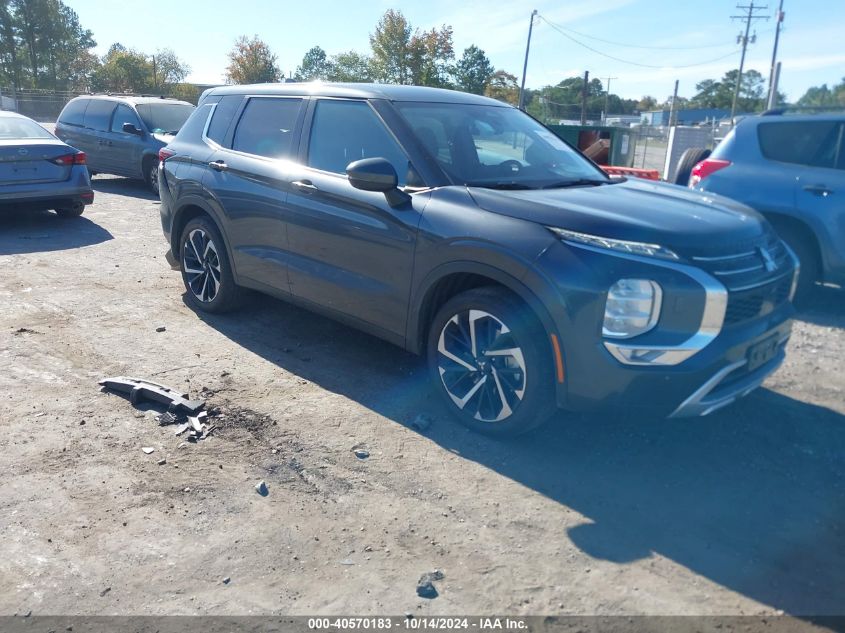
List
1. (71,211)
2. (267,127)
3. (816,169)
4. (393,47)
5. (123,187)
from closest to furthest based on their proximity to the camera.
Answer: (267,127) → (816,169) → (71,211) → (123,187) → (393,47)

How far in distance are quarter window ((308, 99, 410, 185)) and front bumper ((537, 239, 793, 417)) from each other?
1419 millimetres

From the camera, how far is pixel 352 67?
167 feet

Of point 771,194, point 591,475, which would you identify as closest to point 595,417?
point 591,475

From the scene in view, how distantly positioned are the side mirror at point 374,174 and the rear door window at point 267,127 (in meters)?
1.22

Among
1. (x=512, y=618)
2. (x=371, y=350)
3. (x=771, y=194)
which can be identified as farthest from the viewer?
(x=771, y=194)

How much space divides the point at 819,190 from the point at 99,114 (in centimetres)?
1293

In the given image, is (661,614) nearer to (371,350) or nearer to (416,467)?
(416,467)

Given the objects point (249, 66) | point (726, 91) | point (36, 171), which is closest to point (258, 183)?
point (36, 171)

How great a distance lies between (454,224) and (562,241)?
0.68 m

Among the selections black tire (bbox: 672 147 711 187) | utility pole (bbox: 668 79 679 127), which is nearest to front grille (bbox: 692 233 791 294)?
black tire (bbox: 672 147 711 187)

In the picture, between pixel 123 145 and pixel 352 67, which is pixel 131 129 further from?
pixel 352 67

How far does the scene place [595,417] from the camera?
14.3ft

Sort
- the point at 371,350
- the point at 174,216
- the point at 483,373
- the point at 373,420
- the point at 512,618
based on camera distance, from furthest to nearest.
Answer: the point at 174,216 → the point at 371,350 → the point at 373,420 → the point at 483,373 → the point at 512,618

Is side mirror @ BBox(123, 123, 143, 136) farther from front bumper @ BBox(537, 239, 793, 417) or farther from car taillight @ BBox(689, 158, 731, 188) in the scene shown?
front bumper @ BBox(537, 239, 793, 417)
